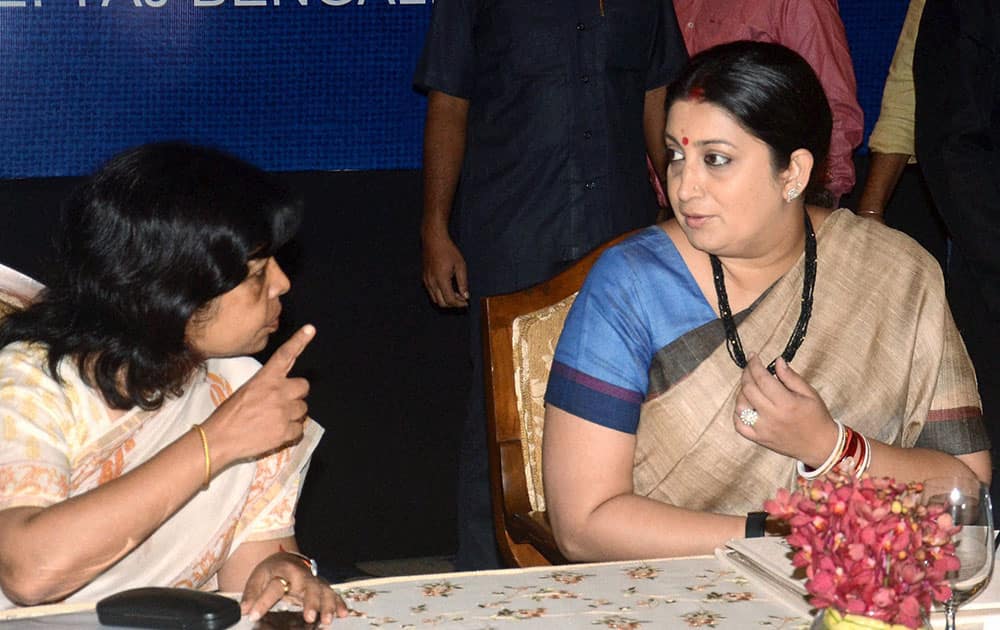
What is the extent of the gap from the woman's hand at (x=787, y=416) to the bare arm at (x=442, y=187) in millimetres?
1322

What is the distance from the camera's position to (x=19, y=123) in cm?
324

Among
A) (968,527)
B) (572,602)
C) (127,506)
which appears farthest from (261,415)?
(968,527)

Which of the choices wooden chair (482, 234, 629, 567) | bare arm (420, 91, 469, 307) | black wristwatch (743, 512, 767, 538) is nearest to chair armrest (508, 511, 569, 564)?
wooden chair (482, 234, 629, 567)

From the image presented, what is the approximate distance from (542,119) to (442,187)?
287 millimetres

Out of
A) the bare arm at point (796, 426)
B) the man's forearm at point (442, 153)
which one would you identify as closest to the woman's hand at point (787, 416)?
the bare arm at point (796, 426)

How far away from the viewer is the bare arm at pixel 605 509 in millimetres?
1818

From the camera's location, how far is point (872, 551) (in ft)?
3.76

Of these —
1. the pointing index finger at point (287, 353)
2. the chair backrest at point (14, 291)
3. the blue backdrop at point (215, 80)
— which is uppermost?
the blue backdrop at point (215, 80)

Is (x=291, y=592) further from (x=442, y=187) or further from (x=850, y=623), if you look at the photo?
(x=442, y=187)

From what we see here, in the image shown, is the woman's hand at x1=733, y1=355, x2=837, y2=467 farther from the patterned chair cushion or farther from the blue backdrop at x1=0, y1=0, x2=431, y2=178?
the blue backdrop at x1=0, y1=0, x2=431, y2=178

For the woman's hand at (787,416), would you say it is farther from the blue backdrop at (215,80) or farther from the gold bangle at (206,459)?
the blue backdrop at (215,80)

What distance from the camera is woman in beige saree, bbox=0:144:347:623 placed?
1567 mm

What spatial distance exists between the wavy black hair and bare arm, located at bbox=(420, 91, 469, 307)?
4.60ft

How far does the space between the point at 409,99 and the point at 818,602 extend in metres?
2.49
